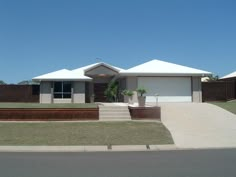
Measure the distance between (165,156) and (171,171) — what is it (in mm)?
3249

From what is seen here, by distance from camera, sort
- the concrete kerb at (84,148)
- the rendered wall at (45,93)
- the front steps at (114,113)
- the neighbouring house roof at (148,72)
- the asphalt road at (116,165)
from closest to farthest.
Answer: the asphalt road at (116,165)
the concrete kerb at (84,148)
the front steps at (114,113)
the neighbouring house roof at (148,72)
the rendered wall at (45,93)

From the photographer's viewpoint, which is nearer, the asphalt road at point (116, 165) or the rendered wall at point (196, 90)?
the asphalt road at point (116, 165)

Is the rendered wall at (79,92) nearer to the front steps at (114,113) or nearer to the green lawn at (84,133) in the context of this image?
the front steps at (114,113)

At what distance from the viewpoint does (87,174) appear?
9469mm

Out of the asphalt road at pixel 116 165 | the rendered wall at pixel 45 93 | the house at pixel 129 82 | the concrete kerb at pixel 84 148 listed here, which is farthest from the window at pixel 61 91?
the asphalt road at pixel 116 165

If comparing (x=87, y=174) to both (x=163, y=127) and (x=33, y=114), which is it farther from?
(x=33, y=114)

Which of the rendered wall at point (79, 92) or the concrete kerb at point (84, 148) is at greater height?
the rendered wall at point (79, 92)

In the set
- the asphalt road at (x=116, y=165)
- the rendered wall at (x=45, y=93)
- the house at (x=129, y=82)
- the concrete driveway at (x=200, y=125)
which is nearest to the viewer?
the asphalt road at (x=116, y=165)

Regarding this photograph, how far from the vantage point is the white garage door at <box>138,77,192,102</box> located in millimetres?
32781

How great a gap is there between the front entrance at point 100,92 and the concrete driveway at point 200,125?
12328mm

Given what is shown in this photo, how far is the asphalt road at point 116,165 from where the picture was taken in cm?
959

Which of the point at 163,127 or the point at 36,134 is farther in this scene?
the point at 163,127

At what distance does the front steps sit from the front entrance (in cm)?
1351

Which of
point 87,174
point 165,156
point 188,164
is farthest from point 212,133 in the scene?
point 87,174
